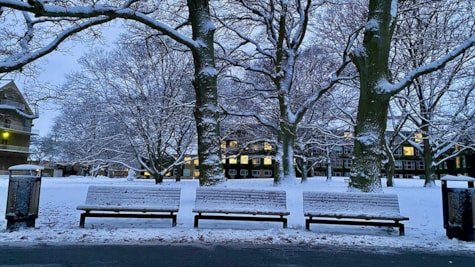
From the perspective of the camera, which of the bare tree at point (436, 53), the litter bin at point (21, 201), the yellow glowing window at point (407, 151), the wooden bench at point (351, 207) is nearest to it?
the litter bin at point (21, 201)

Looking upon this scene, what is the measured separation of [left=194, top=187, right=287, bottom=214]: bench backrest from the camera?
7398 millimetres

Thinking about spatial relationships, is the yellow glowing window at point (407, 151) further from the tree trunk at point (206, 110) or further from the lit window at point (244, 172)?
the tree trunk at point (206, 110)

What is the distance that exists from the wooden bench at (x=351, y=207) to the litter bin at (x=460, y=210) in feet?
3.03

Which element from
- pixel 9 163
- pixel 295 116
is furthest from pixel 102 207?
pixel 9 163

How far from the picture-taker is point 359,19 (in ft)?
52.1

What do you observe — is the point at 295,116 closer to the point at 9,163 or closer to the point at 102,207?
the point at 102,207

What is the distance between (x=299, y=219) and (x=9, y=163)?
1781 inches

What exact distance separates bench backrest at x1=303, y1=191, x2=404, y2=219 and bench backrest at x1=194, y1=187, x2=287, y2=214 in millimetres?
672

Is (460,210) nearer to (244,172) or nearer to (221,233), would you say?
(221,233)

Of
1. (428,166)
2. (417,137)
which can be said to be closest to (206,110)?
(417,137)

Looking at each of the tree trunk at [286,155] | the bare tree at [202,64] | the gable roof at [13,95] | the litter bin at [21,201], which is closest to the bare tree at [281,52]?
the tree trunk at [286,155]

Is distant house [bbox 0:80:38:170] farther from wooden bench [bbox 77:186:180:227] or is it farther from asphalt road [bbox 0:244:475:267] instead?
asphalt road [bbox 0:244:475:267]

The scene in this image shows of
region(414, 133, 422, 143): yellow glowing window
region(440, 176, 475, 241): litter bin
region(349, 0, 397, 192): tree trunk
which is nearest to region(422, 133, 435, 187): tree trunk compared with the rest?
region(414, 133, 422, 143): yellow glowing window

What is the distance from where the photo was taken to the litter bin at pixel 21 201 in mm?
6695
